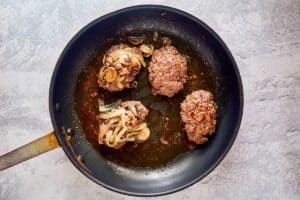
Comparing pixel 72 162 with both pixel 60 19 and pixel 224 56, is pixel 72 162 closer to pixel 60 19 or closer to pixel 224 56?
pixel 60 19

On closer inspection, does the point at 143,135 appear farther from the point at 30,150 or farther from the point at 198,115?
the point at 30,150

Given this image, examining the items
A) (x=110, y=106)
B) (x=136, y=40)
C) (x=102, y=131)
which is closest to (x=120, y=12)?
(x=136, y=40)

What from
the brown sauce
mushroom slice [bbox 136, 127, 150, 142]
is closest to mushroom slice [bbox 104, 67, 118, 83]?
the brown sauce

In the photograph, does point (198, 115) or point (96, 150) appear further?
point (96, 150)

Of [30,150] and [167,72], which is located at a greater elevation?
[167,72]

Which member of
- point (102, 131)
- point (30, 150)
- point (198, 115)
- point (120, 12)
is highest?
point (120, 12)

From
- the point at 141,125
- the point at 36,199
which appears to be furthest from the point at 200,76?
the point at 36,199

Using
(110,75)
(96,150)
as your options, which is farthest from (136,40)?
(96,150)
